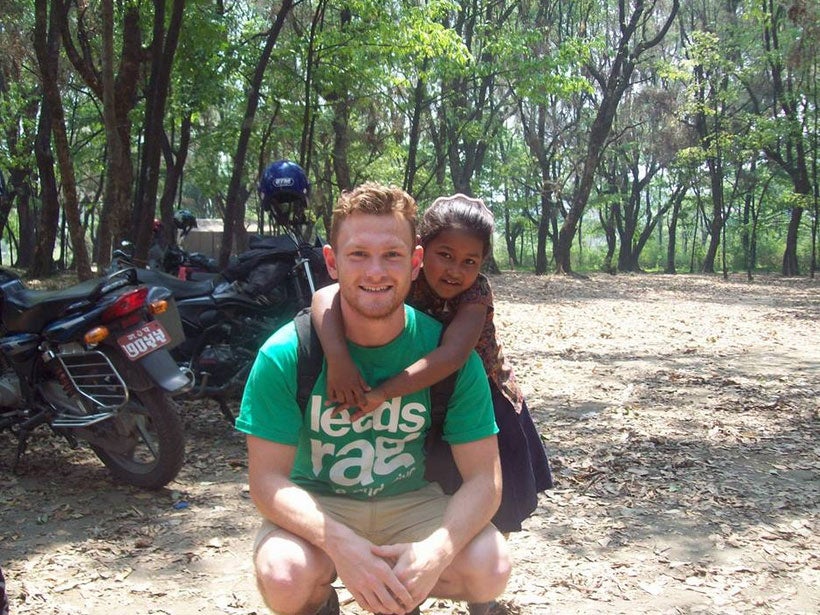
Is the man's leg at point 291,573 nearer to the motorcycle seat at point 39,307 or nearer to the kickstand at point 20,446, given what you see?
the motorcycle seat at point 39,307

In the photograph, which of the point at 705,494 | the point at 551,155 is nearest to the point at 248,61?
the point at 705,494

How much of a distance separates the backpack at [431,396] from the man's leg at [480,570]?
0.29 m

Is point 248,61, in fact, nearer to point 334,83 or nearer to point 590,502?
point 334,83

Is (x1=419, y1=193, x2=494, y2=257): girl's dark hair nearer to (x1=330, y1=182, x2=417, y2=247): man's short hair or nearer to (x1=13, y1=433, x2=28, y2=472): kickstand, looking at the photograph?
(x1=330, y1=182, x2=417, y2=247): man's short hair

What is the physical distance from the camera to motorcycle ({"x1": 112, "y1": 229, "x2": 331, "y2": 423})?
5141mm

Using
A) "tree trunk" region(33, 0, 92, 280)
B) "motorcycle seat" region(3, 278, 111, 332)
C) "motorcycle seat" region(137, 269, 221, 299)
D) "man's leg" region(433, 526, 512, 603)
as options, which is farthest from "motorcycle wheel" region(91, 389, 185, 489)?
"tree trunk" region(33, 0, 92, 280)

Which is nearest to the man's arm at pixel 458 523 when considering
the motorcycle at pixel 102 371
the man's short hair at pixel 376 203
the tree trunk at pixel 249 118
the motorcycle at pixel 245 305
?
the man's short hair at pixel 376 203

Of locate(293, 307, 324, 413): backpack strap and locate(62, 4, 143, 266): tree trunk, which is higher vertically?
locate(62, 4, 143, 266): tree trunk

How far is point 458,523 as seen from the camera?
7.04 ft

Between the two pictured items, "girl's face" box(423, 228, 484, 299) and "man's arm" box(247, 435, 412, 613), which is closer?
"man's arm" box(247, 435, 412, 613)

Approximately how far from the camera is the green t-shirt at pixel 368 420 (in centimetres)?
221

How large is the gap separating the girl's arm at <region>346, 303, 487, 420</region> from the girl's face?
206 millimetres

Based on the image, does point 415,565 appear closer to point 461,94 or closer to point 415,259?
point 415,259

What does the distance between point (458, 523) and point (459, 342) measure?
1.68 feet
